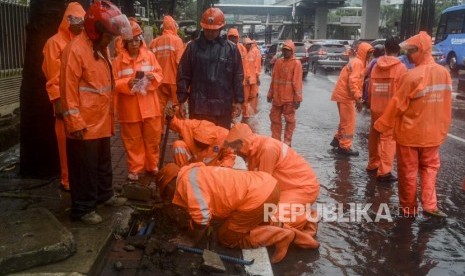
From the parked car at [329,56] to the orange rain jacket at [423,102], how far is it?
22557mm

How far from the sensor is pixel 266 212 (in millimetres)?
4336

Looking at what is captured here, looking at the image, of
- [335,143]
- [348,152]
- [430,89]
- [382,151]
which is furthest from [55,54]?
[335,143]

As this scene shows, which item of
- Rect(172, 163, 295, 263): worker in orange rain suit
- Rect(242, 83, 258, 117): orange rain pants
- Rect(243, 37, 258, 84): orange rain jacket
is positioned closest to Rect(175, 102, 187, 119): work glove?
Rect(172, 163, 295, 263): worker in orange rain suit

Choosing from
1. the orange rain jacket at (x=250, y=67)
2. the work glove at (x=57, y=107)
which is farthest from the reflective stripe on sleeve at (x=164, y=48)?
the work glove at (x=57, y=107)

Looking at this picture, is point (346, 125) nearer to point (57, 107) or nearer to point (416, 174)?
point (416, 174)

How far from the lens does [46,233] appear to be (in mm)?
3727

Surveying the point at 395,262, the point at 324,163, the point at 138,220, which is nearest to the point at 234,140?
the point at 138,220

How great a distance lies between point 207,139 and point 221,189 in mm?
1164

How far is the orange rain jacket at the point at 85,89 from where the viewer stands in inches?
162

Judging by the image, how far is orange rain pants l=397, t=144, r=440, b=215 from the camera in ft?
17.1

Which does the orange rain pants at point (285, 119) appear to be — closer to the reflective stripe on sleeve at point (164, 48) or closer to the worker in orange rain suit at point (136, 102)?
the reflective stripe on sleeve at point (164, 48)

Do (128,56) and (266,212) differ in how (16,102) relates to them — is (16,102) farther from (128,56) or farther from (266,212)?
(266,212)

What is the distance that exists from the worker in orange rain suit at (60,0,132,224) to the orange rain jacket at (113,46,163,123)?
4.10 feet

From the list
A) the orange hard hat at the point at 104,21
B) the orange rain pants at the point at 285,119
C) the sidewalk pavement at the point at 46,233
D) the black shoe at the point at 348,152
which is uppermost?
the orange hard hat at the point at 104,21
